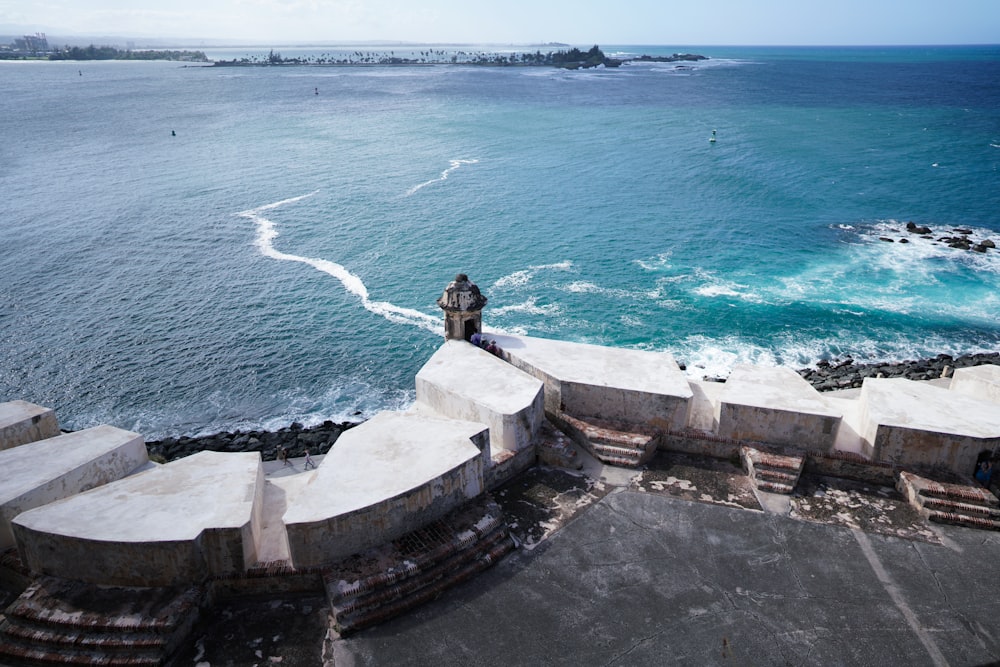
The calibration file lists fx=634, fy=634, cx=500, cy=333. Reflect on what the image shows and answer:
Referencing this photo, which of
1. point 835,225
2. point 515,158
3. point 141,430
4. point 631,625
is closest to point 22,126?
point 515,158

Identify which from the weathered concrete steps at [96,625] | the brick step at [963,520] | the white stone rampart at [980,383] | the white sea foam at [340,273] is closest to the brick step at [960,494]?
the brick step at [963,520]

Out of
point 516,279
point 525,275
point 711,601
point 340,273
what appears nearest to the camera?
point 711,601

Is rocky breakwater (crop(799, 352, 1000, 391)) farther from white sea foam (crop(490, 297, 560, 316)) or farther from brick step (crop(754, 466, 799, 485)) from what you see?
brick step (crop(754, 466, 799, 485))

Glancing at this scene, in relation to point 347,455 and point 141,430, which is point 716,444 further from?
point 141,430

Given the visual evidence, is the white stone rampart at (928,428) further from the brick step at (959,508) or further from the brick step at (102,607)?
the brick step at (102,607)

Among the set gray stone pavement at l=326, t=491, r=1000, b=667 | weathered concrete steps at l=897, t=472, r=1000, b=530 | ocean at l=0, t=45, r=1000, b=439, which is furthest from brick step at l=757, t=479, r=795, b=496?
ocean at l=0, t=45, r=1000, b=439

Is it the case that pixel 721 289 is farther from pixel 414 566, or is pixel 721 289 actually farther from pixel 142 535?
pixel 142 535

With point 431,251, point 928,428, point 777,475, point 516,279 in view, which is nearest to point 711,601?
point 777,475
